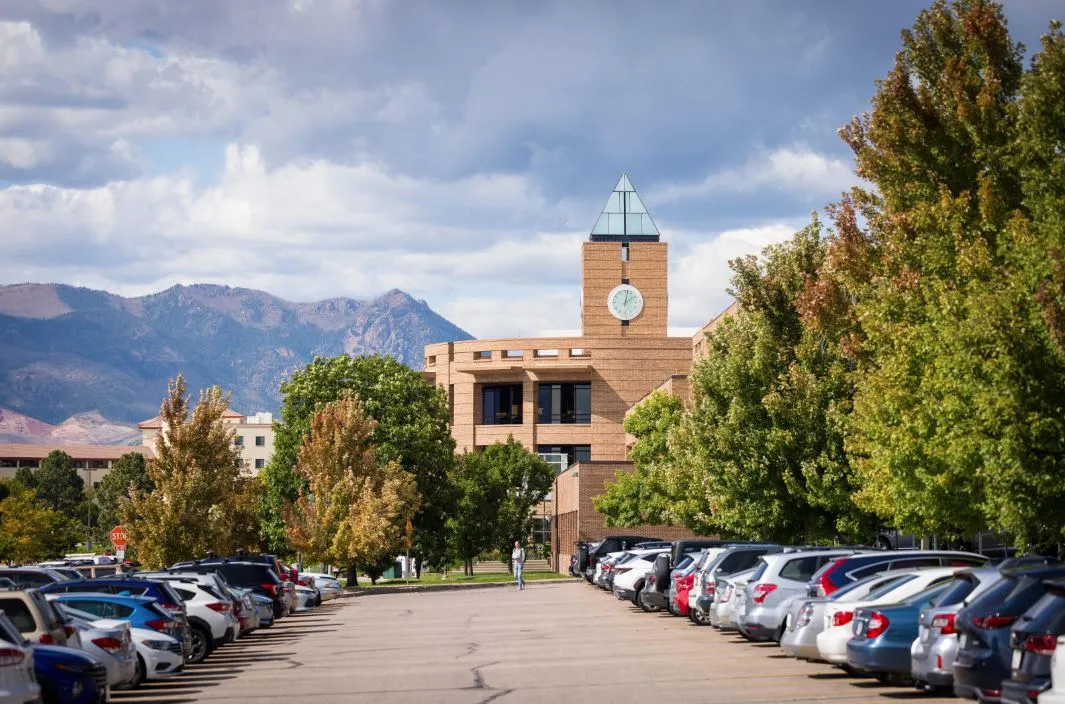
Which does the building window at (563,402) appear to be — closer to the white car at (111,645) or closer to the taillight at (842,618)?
the white car at (111,645)

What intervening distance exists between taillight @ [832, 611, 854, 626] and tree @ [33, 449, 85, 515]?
394 feet

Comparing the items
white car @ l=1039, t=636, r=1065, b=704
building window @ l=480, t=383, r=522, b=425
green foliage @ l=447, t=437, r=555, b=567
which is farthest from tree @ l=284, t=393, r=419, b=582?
white car @ l=1039, t=636, r=1065, b=704

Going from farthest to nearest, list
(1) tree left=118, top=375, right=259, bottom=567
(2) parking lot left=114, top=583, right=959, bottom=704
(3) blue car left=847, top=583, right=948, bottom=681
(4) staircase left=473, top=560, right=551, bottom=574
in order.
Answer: (4) staircase left=473, top=560, right=551, bottom=574 < (1) tree left=118, top=375, right=259, bottom=567 < (2) parking lot left=114, top=583, right=959, bottom=704 < (3) blue car left=847, top=583, right=948, bottom=681

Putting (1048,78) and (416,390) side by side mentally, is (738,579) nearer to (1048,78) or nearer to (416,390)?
(1048,78)

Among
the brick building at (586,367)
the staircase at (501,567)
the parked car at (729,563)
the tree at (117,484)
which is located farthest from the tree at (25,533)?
the parked car at (729,563)

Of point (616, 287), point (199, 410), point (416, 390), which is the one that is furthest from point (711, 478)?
point (616, 287)

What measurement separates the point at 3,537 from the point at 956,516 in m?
61.3

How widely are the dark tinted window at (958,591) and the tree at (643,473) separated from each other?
45849 millimetres

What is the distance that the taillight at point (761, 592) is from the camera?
73.3 ft

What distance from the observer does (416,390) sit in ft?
233

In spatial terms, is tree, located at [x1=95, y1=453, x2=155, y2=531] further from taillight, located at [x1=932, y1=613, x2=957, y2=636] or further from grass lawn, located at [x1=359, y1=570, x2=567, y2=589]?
taillight, located at [x1=932, y1=613, x2=957, y2=636]

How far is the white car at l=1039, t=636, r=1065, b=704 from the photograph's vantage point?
10695mm

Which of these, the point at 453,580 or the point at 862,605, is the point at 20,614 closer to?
the point at 862,605

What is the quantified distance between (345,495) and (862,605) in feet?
144
